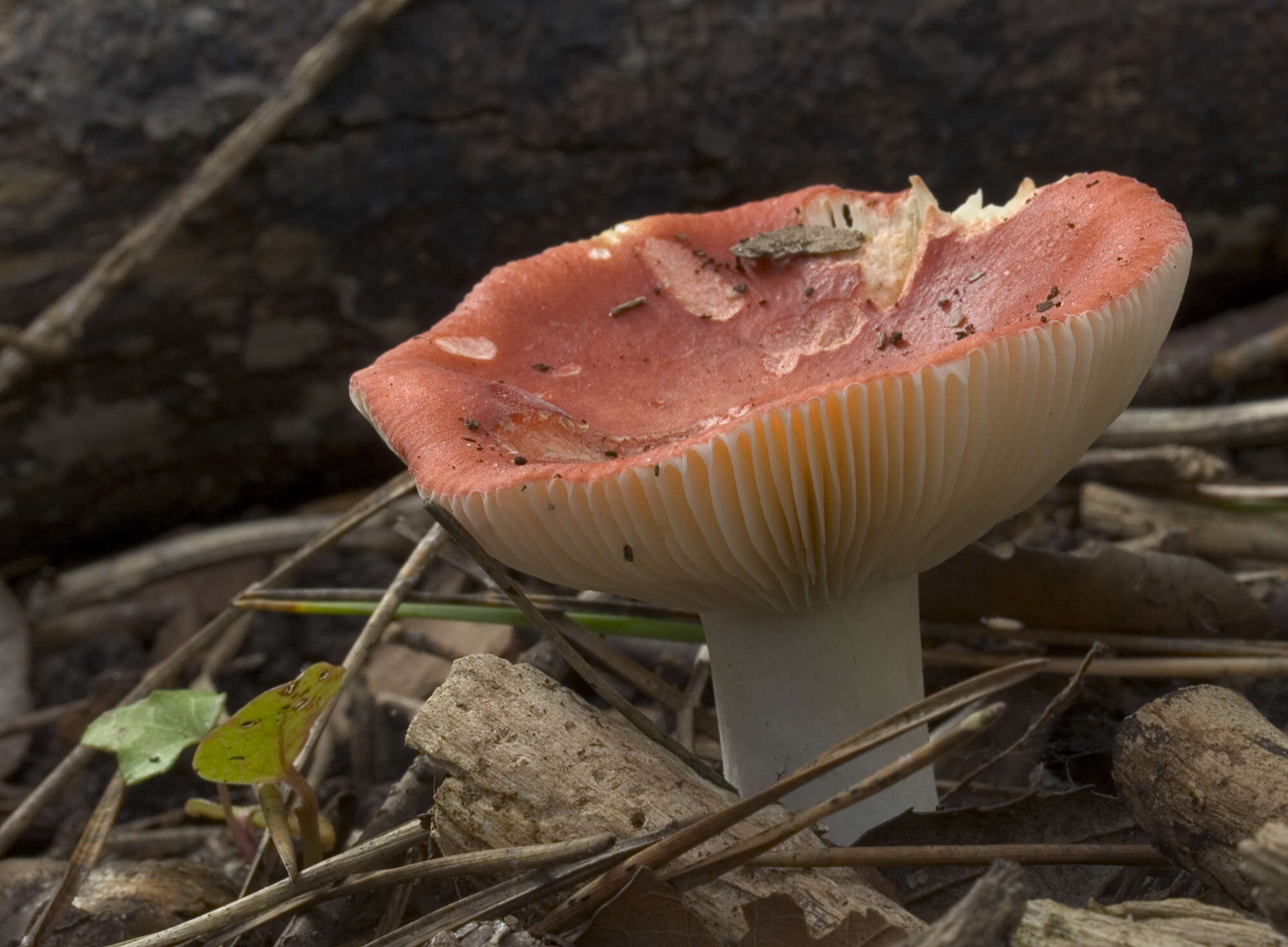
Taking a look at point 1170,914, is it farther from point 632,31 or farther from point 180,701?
point 632,31

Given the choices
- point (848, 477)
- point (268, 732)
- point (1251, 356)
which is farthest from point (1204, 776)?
point (1251, 356)

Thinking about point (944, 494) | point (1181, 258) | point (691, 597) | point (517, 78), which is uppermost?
point (517, 78)

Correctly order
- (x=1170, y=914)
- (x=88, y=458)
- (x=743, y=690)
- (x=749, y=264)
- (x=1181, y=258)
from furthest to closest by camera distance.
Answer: (x=88, y=458), (x=749, y=264), (x=743, y=690), (x=1181, y=258), (x=1170, y=914)

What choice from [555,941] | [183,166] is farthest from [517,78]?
[555,941]

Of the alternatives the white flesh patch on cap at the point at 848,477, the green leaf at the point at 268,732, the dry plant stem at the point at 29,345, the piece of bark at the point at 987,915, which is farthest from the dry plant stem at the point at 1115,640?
the dry plant stem at the point at 29,345

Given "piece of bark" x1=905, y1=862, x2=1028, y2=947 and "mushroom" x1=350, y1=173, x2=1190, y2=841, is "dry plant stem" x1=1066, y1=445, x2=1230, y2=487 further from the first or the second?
"piece of bark" x1=905, y1=862, x2=1028, y2=947

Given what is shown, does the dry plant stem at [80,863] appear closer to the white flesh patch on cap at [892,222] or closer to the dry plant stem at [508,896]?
the dry plant stem at [508,896]

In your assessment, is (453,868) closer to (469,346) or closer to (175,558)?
(469,346)

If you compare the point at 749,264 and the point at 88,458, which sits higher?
the point at 749,264

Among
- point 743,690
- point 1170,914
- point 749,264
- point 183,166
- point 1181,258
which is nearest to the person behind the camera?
point 1170,914
